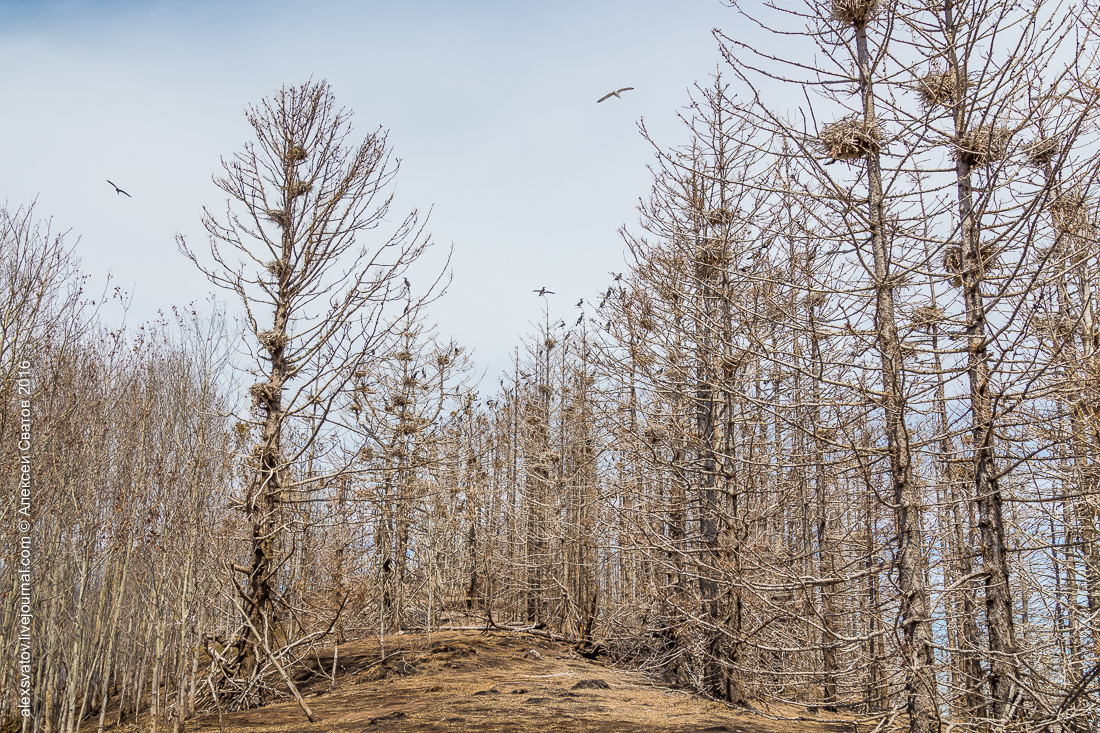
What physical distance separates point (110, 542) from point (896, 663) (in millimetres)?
11147

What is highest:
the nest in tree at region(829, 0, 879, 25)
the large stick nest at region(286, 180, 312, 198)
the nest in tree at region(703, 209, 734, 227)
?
the large stick nest at region(286, 180, 312, 198)

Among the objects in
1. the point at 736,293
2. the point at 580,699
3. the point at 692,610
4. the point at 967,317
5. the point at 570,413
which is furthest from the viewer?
the point at 570,413

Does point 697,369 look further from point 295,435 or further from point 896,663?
point 295,435

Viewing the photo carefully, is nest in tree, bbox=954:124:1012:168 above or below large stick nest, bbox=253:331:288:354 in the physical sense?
above

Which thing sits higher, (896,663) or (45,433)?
(45,433)

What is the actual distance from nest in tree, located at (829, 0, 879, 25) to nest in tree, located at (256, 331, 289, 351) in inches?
288

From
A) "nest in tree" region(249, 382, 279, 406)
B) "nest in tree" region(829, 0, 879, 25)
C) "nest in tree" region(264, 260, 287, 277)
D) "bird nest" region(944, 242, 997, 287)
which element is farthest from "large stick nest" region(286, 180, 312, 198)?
"bird nest" region(944, 242, 997, 287)

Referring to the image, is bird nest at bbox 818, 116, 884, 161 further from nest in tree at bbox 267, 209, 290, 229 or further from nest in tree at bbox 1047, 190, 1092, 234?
nest in tree at bbox 267, 209, 290, 229

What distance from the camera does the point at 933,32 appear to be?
18.5 feet

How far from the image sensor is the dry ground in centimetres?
678

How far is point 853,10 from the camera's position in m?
5.18

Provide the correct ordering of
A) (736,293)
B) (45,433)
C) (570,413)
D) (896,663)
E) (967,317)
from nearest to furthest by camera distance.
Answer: (896,663) → (967,317) → (736,293) → (45,433) → (570,413)

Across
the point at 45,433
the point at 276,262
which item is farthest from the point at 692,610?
the point at 45,433

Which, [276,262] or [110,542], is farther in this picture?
[110,542]
